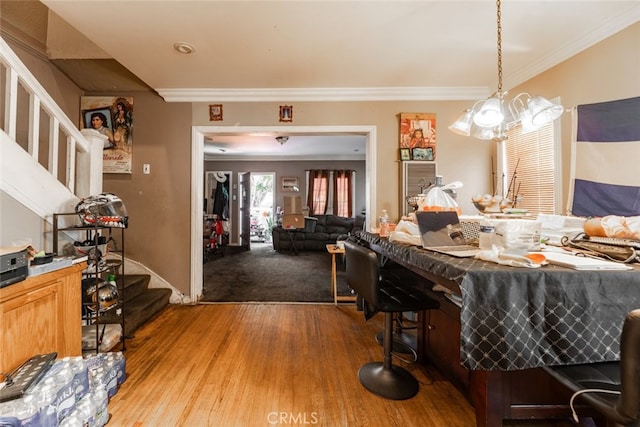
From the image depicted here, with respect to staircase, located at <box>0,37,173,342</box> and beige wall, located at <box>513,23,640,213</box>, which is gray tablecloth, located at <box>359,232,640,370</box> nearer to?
beige wall, located at <box>513,23,640,213</box>

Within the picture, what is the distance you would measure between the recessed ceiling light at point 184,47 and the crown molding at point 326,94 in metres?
0.74

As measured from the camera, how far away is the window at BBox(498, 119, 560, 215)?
2365mm

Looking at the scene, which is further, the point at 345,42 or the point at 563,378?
the point at 345,42

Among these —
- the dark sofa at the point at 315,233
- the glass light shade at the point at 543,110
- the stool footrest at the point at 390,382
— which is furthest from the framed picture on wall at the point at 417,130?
the dark sofa at the point at 315,233

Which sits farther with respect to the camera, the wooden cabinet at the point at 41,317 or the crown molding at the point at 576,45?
the crown molding at the point at 576,45

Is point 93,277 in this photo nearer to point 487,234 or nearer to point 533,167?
→ point 487,234

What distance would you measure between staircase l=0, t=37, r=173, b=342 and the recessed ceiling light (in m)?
1.00

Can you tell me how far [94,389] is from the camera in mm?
1342

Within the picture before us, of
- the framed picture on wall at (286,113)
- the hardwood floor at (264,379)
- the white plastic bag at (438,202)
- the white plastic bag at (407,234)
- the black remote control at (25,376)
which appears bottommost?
the hardwood floor at (264,379)

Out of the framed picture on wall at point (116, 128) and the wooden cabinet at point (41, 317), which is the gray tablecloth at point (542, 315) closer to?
the wooden cabinet at point (41, 317)

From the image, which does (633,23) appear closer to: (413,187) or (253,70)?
(413,187)

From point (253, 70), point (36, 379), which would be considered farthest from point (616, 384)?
point (253, 70)

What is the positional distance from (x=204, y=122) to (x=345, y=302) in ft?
9.02

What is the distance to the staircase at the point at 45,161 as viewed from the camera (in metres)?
1.63
